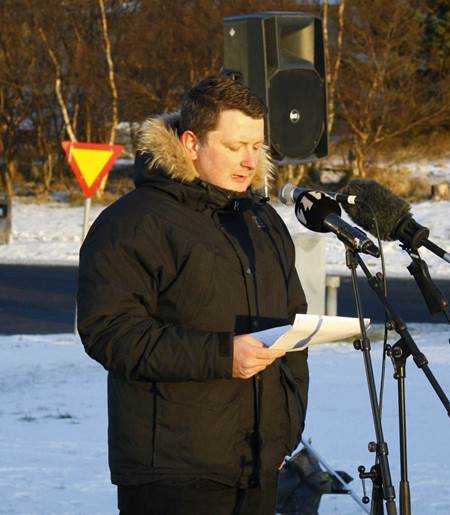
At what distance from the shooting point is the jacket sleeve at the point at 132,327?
3455 millimetres

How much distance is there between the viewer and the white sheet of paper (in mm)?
3393

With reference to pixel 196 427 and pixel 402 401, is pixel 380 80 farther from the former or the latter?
pixel 196 427

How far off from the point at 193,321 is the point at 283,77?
5345mm

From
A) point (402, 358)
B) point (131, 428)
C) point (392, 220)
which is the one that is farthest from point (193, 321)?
point (392, 220)

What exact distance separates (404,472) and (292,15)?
221 inches

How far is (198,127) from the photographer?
12.1 ft

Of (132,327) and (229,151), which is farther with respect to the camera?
(229,151)

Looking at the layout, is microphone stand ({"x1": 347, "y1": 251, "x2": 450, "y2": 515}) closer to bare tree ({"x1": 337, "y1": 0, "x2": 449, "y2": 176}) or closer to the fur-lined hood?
the fur-lined hood

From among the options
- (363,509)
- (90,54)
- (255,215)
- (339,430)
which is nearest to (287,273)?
(255,215)

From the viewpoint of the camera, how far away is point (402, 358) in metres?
3.68

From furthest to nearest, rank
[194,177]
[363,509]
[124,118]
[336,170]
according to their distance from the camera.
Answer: [124,118], [336,170], [363,509], [194,177]

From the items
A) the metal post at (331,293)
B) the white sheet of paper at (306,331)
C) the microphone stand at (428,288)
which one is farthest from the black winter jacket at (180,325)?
the metal post at (331,293)

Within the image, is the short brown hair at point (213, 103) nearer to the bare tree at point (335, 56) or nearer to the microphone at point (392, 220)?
the microphone at point (392, 220)

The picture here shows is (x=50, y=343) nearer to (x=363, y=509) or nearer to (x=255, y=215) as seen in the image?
(x=363, y=509)
